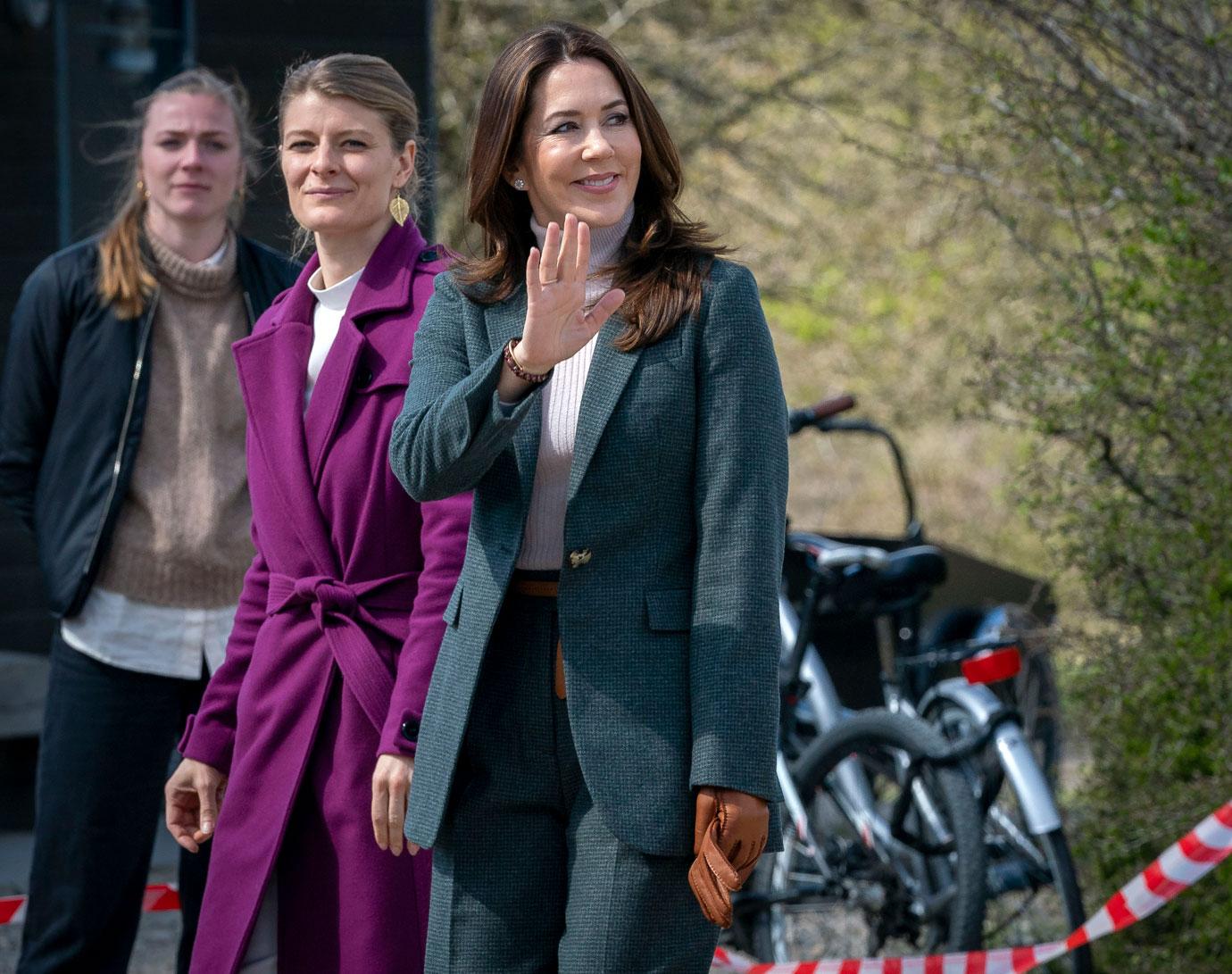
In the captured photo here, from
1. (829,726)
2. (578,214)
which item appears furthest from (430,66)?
(578,214)

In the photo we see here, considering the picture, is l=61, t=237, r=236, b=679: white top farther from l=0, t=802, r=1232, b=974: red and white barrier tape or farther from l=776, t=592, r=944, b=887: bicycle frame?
l=776, t=592, r=944, b=887: bicycle frame

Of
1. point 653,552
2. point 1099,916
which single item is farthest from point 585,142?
point 1099,916

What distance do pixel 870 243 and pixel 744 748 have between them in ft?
43.9

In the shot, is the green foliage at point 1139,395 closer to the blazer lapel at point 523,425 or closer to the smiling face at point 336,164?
the smiling face at point 336,164

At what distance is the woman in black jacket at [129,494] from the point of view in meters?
3.79

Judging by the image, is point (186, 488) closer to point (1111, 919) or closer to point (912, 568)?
point (912, 568)

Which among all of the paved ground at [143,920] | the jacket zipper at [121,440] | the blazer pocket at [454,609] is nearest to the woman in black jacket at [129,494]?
the jacket zipper at [121,440]

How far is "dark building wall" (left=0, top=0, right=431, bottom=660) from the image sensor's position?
7.12 metres

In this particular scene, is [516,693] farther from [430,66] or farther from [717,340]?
[430,66]

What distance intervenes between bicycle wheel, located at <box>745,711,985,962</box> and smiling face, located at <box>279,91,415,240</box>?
6.79 feet

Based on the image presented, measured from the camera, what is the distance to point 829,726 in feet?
16.4

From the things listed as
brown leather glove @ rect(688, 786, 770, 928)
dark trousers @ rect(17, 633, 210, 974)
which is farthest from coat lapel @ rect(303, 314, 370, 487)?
dark trousers @ rect(17, 633, 210, 974)

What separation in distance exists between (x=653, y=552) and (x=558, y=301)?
362mm

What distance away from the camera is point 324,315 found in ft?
10.3
